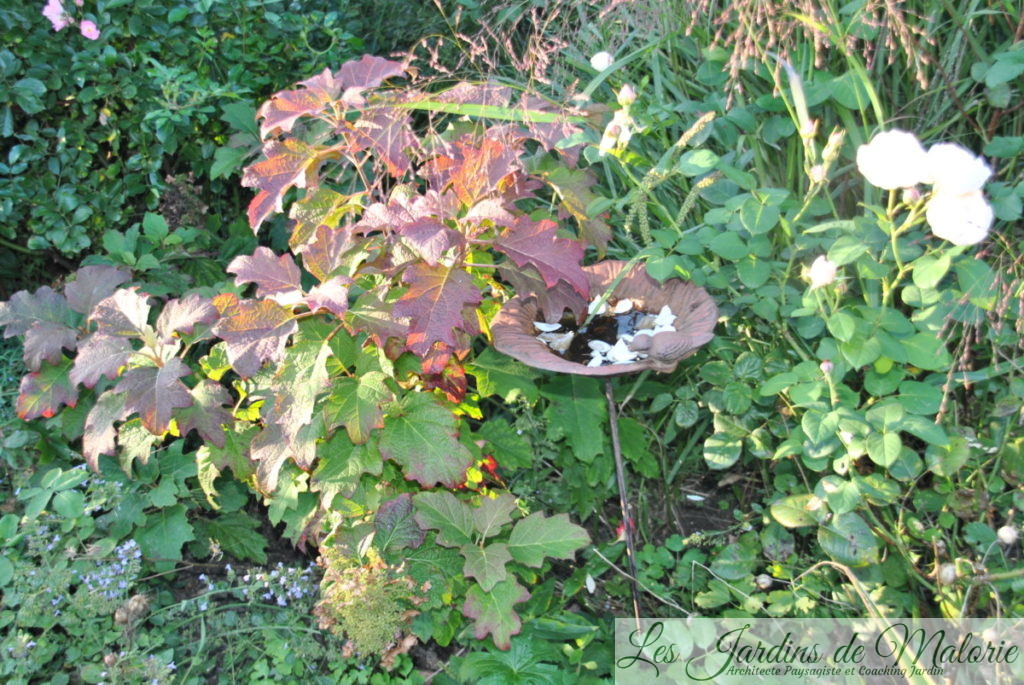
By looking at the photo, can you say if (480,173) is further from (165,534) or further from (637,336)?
(165,534)

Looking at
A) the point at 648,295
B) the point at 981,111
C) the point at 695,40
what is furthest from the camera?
the point at 695,40

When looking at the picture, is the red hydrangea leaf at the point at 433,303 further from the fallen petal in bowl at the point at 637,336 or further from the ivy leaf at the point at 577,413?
the ivy leaf at the point at 577,413

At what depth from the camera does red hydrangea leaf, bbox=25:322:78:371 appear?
6.36 feet

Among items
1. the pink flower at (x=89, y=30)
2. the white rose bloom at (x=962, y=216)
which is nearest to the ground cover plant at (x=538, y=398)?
the white rose bloom at (x=962, y=216)

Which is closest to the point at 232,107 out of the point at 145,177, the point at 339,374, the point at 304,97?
the point at 145,177

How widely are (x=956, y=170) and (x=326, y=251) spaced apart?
1.16 meters

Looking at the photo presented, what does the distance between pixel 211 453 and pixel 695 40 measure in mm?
1537

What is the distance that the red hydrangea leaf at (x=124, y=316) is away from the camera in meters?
1.88

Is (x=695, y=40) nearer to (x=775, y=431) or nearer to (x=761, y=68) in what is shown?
(x=761, y=68)

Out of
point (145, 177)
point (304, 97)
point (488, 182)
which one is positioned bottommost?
point (145, 177)

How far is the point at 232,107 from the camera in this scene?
7.68 feet

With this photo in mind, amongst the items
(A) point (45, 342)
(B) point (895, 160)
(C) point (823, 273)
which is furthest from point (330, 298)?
(B) point (895, 160)

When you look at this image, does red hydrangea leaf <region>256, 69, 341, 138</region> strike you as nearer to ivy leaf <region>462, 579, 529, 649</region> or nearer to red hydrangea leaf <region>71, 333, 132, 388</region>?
red hydrangea leaf <region>71, 333, 132, 388</region>

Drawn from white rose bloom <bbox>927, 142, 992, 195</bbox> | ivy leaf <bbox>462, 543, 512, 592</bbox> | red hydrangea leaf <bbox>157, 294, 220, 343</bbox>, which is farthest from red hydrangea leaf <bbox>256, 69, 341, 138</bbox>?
white rose bloom <bbox>927, 142, 992, 195</bbox>
